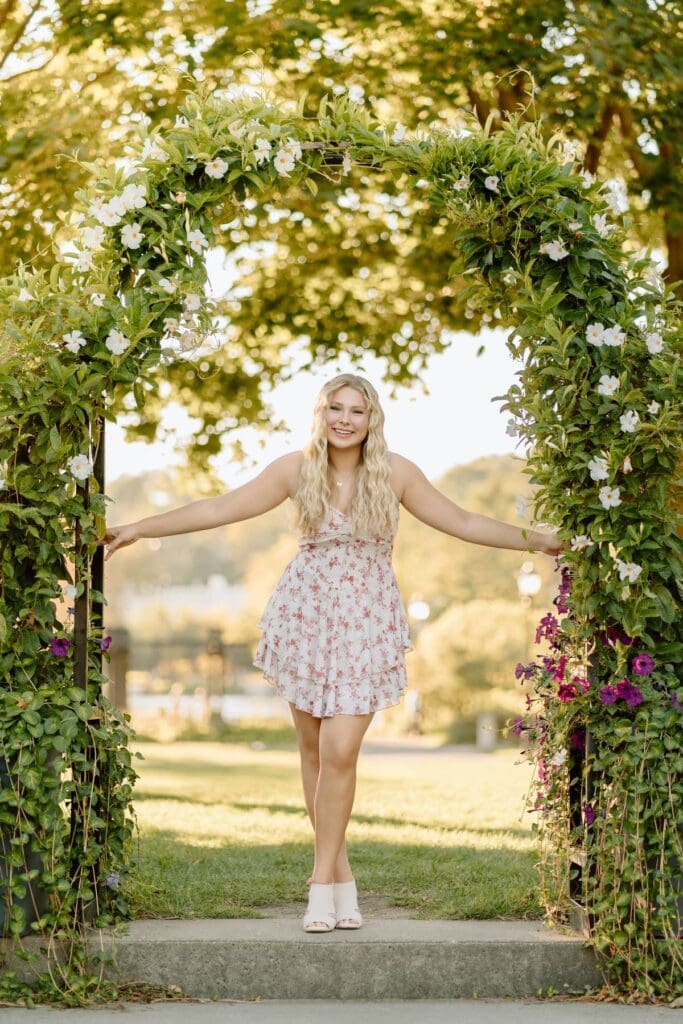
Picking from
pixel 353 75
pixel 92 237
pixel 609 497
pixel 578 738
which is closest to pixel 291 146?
pixel 92 237

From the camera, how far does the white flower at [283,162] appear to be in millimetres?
4094

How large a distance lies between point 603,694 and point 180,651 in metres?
29.6

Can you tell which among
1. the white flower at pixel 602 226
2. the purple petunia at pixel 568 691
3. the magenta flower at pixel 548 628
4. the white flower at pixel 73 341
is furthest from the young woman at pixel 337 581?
the white flower at pixel 602 226

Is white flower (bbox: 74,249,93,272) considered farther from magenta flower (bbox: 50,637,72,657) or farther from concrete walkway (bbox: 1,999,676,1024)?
concrete walkway (bbox: 1,999,676,1024)

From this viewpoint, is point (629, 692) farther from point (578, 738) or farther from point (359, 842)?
point (359, 842)

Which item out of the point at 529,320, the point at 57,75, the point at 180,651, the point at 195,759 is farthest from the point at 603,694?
the point at 180,651

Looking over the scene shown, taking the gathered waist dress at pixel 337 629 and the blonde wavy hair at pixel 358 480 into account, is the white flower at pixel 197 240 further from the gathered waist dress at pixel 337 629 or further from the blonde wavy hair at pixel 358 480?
the gathered waist dress at pixel 337 629

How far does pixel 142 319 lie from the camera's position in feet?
12.9

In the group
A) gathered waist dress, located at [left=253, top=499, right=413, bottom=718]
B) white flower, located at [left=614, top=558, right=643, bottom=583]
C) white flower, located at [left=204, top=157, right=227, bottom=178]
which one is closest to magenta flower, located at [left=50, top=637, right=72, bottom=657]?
gathered waist dress, located at [left=253, top=499, right=413, bottom=718]

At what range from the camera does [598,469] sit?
394 centimetres

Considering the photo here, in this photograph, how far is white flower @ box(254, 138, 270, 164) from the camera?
404cm

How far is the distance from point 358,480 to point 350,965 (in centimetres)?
160

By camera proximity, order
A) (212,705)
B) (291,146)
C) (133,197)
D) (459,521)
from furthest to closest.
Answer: (212,705) → (459,521) → (291,146) → (133,197)

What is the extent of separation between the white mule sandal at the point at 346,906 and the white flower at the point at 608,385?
1866 millimetres
